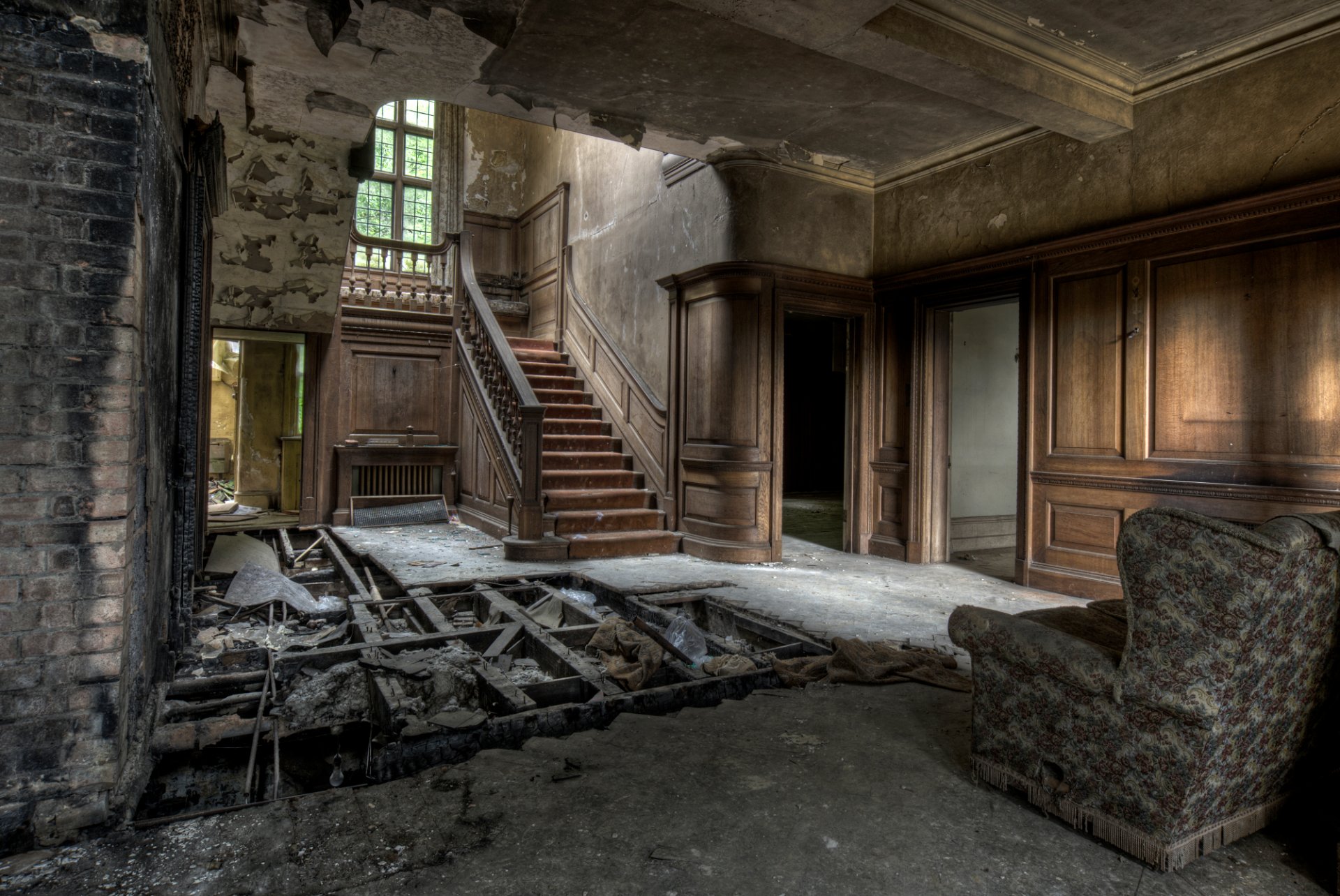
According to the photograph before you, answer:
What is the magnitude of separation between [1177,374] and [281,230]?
6896mm

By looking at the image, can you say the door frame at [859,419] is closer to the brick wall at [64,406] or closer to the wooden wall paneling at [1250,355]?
the wooden wall paneling at [1250,355]

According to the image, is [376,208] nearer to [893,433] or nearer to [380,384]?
[380,384]

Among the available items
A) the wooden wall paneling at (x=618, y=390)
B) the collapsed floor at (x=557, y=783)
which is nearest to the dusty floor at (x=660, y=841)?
the collapsed floor at (x=557, y=783)

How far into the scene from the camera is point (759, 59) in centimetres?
463

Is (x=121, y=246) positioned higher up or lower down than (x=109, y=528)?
higher up

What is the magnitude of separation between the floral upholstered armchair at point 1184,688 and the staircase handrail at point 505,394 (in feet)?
15.0

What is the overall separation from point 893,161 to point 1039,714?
17.6 feet

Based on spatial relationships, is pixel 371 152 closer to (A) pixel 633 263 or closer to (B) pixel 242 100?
(B) pixel 242 100

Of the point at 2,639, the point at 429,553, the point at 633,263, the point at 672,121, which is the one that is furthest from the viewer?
the point at 633,263

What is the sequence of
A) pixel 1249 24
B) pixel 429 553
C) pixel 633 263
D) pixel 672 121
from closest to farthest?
pixel 1249 24
pixel 672 121
pixel 429 553
pixel 633 263

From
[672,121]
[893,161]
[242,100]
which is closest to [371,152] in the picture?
[242,100]

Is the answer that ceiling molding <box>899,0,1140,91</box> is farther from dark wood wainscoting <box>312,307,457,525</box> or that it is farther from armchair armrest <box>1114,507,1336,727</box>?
dark wood wainscoting <box>312,307,457,525</box>

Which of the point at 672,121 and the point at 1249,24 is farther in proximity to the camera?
the point at 672,121

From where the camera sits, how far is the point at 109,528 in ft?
6.31
